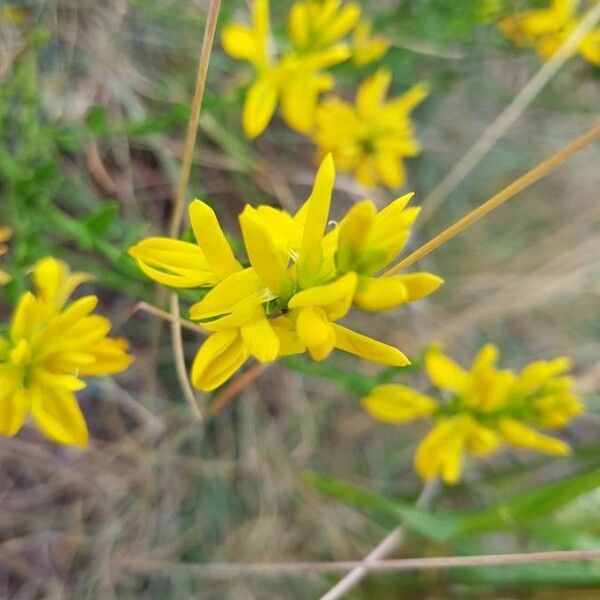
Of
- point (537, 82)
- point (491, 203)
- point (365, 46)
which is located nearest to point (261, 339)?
point (491, 203)

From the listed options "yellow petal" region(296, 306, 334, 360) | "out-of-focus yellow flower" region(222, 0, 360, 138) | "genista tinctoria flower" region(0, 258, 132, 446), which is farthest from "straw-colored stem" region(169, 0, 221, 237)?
"out-of-focus yellow flower" region(222, 0, 360, 138)

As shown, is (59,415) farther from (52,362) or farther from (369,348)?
(369,348)

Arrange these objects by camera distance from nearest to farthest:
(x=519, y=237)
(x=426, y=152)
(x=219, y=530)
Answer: (x=219, y=530), (x=426, y=152), (x=519, y=237)

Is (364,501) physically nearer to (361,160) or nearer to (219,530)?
(219,530)

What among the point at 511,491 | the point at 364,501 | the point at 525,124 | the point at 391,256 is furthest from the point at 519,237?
the point at 391,256

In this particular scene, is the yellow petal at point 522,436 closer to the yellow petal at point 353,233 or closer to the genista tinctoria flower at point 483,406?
the genista tinctoria flower at point 483,406

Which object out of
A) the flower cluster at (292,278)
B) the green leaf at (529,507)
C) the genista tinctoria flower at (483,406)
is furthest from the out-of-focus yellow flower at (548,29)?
the flower cluster at (292,278)
